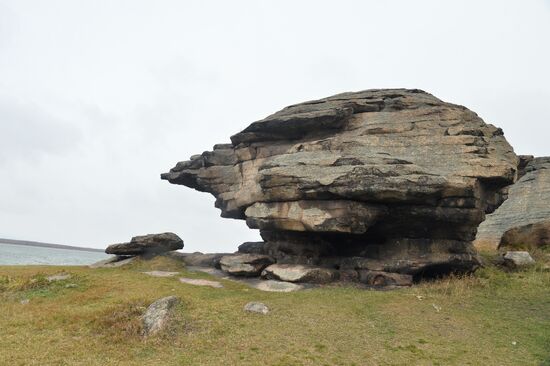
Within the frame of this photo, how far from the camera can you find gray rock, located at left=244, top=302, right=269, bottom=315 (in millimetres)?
20531

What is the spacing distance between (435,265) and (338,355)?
1507cm

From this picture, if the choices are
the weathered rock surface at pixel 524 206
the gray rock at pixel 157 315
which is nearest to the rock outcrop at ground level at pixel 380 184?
the gray rock at pixel 157 315

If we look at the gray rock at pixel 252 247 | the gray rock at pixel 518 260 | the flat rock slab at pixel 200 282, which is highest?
the gray rock at pixel 252 247

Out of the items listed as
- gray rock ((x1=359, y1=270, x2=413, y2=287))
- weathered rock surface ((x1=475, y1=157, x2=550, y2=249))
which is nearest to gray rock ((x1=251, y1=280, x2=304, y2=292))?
gray rock ((x1=359, y1=270, x2=413, y2=287))

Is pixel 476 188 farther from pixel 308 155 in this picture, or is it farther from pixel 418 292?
pixel 308 155

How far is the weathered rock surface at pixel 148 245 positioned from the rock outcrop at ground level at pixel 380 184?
1016cm

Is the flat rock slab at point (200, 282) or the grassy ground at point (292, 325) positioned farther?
the flat rock slab at point (200, 282)

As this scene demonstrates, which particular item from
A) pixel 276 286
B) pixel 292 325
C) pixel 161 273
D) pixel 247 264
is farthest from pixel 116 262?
pixel 292 325

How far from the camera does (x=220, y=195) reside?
41250mm

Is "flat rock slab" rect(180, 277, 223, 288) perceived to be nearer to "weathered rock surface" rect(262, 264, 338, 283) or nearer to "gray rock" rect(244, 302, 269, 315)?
"weathered rock surface" rect(262, 264, 338, 283)

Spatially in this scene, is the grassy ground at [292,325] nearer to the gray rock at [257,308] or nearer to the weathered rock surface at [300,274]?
the gray rock at [257,308]

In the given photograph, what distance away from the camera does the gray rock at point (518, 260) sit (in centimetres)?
2889

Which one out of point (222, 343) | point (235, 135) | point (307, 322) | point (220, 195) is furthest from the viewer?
point (220, 195)

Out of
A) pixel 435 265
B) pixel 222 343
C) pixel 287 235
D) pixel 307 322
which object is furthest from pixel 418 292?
pixel 222 343
